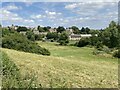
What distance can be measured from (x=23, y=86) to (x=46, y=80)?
3132 mm

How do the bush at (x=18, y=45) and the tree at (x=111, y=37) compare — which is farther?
the tree at (x=111, y=37)

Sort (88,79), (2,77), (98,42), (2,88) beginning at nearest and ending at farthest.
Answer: (2,88) < (2,77) < (88,79) < (98,42)

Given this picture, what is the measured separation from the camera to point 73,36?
206ft

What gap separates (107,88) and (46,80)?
1967 millimetres

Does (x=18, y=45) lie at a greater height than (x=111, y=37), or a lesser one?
greater

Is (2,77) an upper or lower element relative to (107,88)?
upper

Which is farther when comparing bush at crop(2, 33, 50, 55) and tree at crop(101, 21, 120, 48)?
tree at crop(101, 21, 120, 48)

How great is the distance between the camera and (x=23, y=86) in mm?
5246

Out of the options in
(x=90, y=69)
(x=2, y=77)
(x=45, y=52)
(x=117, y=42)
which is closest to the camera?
(x=2, y=77)

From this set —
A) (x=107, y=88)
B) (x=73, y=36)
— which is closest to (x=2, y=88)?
(x=107, y=88)

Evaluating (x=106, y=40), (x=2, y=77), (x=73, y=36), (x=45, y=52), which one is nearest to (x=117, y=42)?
(x=106, y=40)

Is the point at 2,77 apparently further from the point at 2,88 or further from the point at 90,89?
the point at 90,89

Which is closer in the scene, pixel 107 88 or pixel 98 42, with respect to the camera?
pixel 107 88

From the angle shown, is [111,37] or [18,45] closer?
[18,45]
